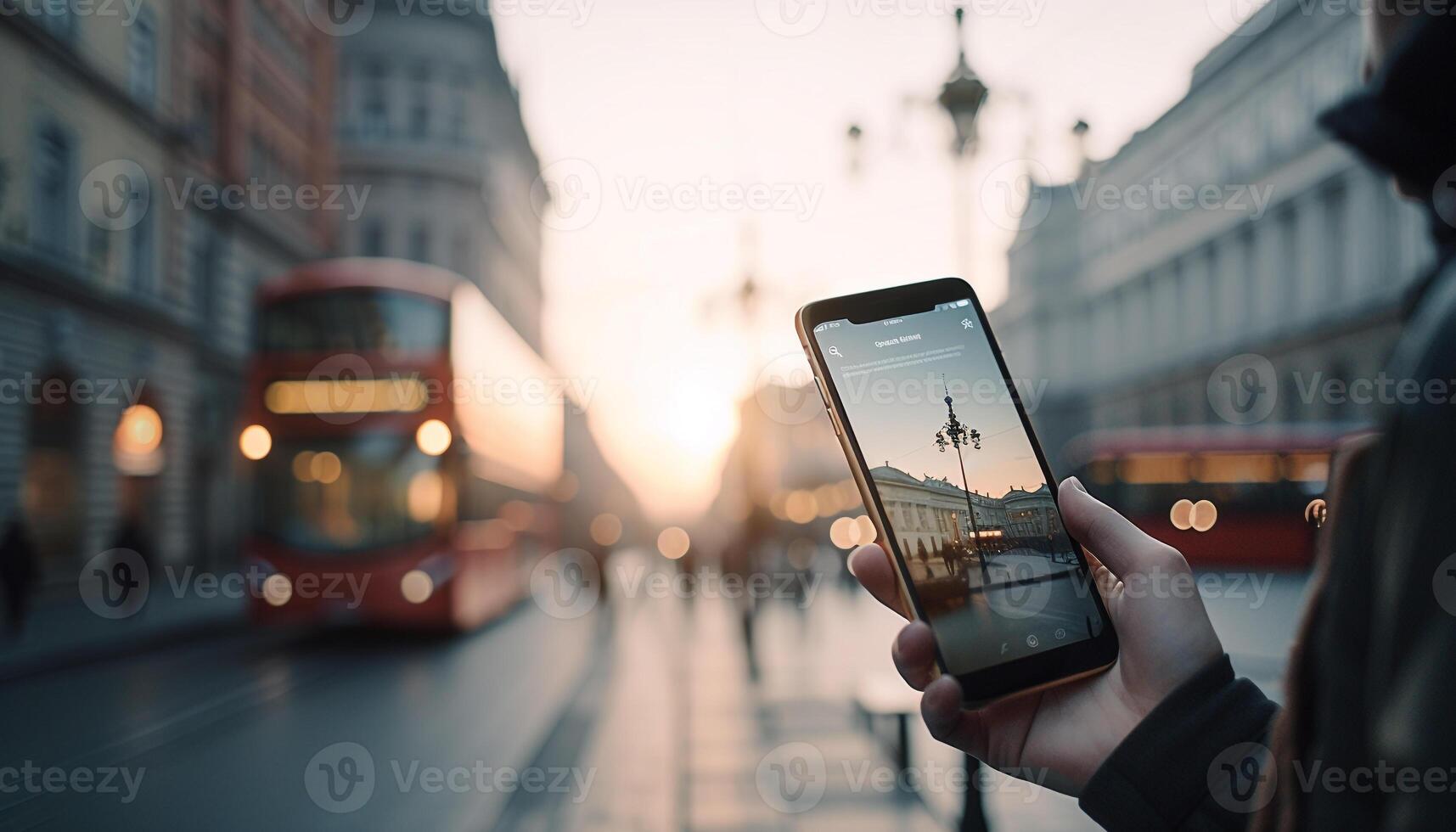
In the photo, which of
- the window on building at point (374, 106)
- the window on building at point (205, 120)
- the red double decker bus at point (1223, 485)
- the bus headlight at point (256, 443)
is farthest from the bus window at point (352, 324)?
the window on building at point (374, 106)

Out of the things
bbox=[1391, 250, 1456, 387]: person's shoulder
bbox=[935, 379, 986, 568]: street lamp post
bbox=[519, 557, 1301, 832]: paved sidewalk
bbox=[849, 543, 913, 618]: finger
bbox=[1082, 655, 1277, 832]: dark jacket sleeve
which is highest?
bbox=[935, 379, 986, 568]: street lamp post

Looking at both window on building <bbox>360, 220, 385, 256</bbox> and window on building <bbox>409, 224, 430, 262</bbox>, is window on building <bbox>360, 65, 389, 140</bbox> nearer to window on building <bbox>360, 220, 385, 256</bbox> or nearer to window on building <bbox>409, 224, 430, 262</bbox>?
window on building <bbox>360, 220, 385, 256</bbox>

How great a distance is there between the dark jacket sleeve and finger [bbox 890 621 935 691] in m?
0.33

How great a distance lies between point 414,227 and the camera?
52.2 meters

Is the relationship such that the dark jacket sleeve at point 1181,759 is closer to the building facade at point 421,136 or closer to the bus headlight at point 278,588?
the bus headlight at point 278,588

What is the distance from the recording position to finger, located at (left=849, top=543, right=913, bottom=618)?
190cm

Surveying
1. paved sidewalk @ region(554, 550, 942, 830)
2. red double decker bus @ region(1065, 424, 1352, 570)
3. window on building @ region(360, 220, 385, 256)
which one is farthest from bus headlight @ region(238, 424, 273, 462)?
window on building @ region(360, 220, 385, 256)

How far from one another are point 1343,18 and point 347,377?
25.0m

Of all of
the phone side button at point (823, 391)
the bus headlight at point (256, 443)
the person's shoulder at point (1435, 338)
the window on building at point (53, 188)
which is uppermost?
the window on building at point (53, 188)

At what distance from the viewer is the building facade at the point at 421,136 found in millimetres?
49656

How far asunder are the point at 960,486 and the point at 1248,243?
135ft

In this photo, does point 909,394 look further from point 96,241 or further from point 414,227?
point 414,227

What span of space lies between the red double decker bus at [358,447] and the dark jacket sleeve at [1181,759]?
12.7 metres

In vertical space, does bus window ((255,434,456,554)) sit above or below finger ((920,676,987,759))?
above
